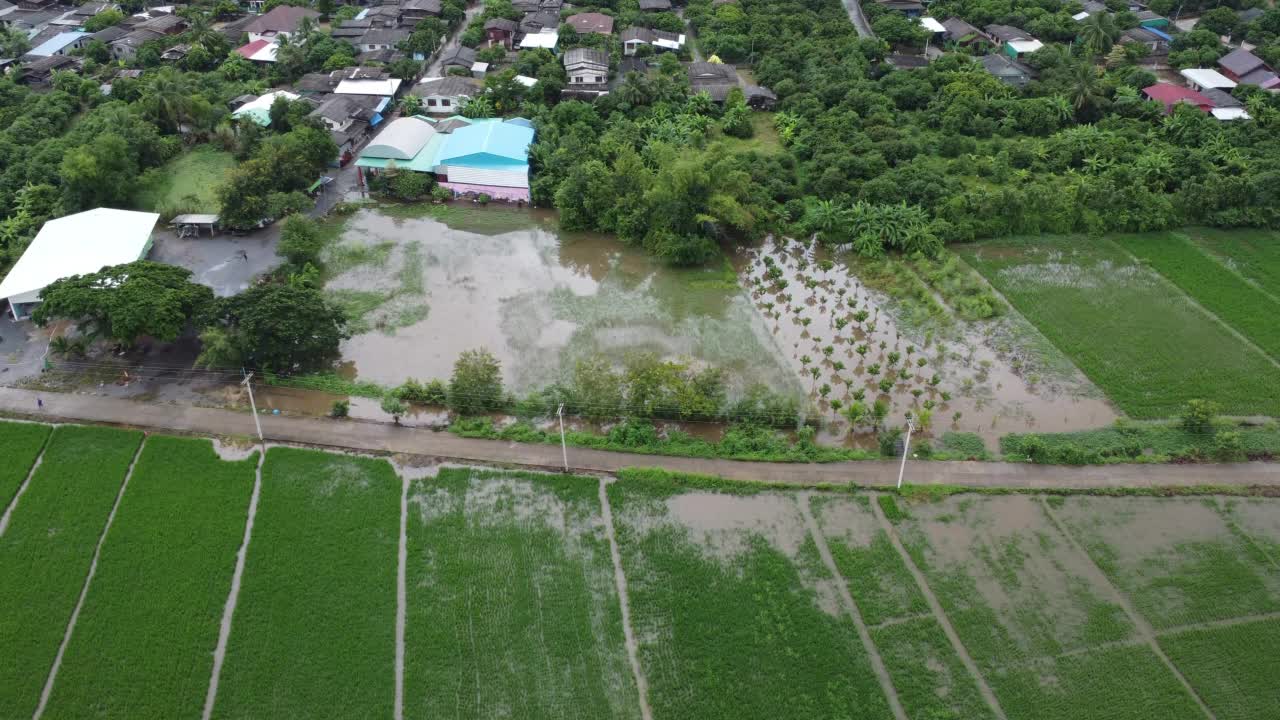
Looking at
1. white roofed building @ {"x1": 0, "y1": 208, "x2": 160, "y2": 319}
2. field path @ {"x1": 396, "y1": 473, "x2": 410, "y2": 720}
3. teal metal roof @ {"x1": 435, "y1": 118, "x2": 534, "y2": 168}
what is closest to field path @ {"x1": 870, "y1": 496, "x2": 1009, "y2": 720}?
field path @ {"x1": 396, "y1": 473, "x2": 410, "y2": 720}

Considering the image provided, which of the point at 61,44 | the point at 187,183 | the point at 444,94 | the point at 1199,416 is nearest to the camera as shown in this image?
the point at 1199,416

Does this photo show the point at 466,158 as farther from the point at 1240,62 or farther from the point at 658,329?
the point at 1240,62

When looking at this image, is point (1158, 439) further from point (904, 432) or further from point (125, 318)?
point (125, 318)

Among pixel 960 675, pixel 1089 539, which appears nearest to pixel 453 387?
pixel 960 675

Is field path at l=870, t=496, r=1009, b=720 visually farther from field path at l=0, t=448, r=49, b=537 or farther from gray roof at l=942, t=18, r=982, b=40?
gray roof at l=942, t=18, r=982, b=40

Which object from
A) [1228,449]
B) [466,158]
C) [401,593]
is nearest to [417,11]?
[466,158]
